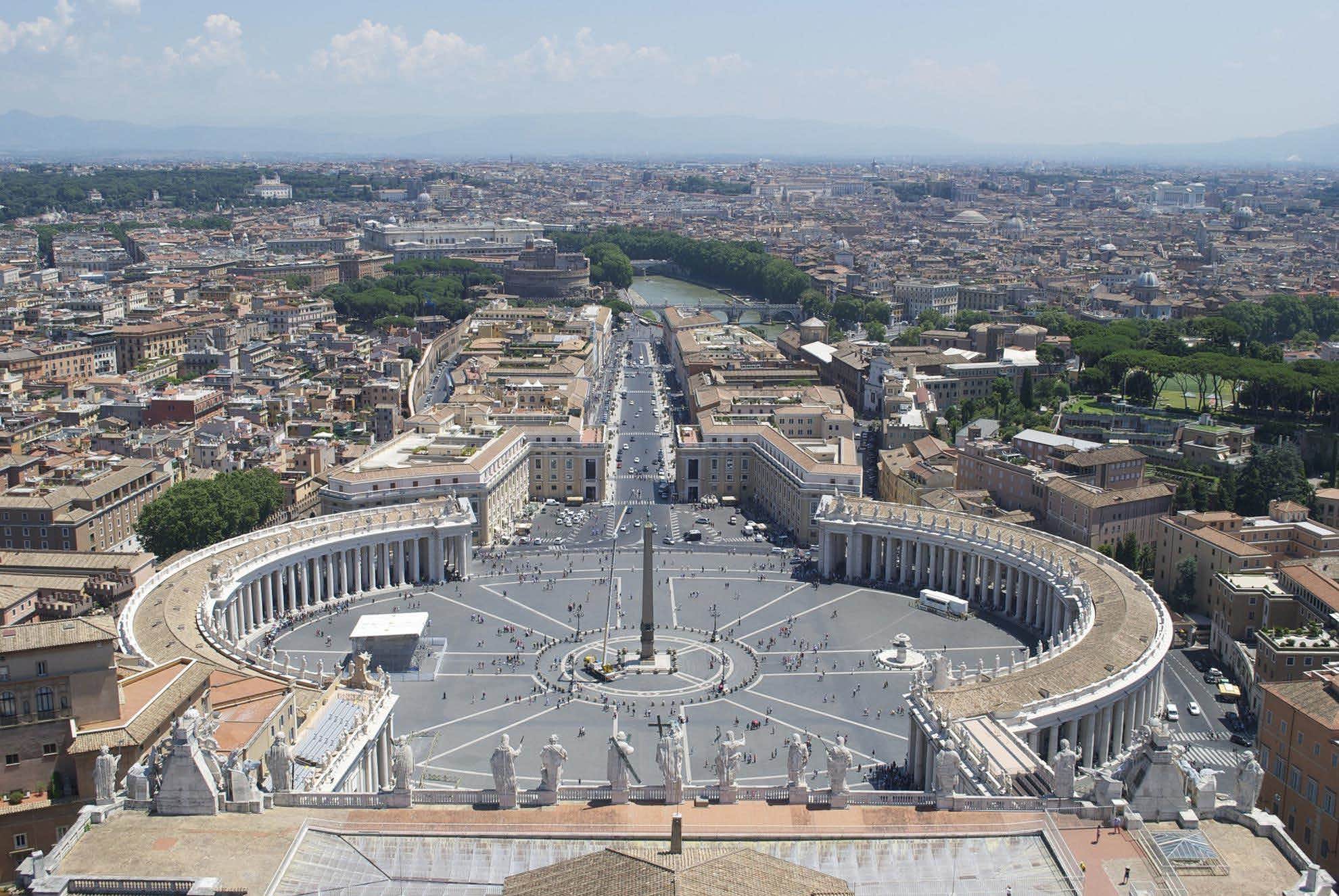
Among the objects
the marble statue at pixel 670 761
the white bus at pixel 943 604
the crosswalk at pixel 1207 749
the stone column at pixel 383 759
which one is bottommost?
the crosswalk at pixel 1207 749

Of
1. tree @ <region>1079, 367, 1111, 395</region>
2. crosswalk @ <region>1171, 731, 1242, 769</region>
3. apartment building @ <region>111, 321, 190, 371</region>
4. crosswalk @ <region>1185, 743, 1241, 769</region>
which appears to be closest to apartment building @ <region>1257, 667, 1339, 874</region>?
crosswalk @ <region>1185, 743, 1241, 769</region>

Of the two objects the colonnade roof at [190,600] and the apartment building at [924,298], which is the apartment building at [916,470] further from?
the apartment building at [924,298]

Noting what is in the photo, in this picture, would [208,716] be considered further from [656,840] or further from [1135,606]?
[1135,606]

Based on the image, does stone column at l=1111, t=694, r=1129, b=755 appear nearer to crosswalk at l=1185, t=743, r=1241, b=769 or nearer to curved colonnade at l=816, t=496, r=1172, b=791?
curved colonnade at l=816, t=496, r=1172, b=791

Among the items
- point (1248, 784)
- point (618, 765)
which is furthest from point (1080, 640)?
point (618, 765)

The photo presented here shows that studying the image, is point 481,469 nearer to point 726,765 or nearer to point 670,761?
point 670,761

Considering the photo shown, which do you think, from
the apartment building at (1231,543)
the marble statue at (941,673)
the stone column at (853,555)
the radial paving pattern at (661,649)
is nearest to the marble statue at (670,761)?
the radial paving pattern at (661,649)

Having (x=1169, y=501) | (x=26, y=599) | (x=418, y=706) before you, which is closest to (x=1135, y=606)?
(x=1169, y=501)

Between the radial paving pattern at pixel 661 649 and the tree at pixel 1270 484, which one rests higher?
the tree at pixel 1270 484
